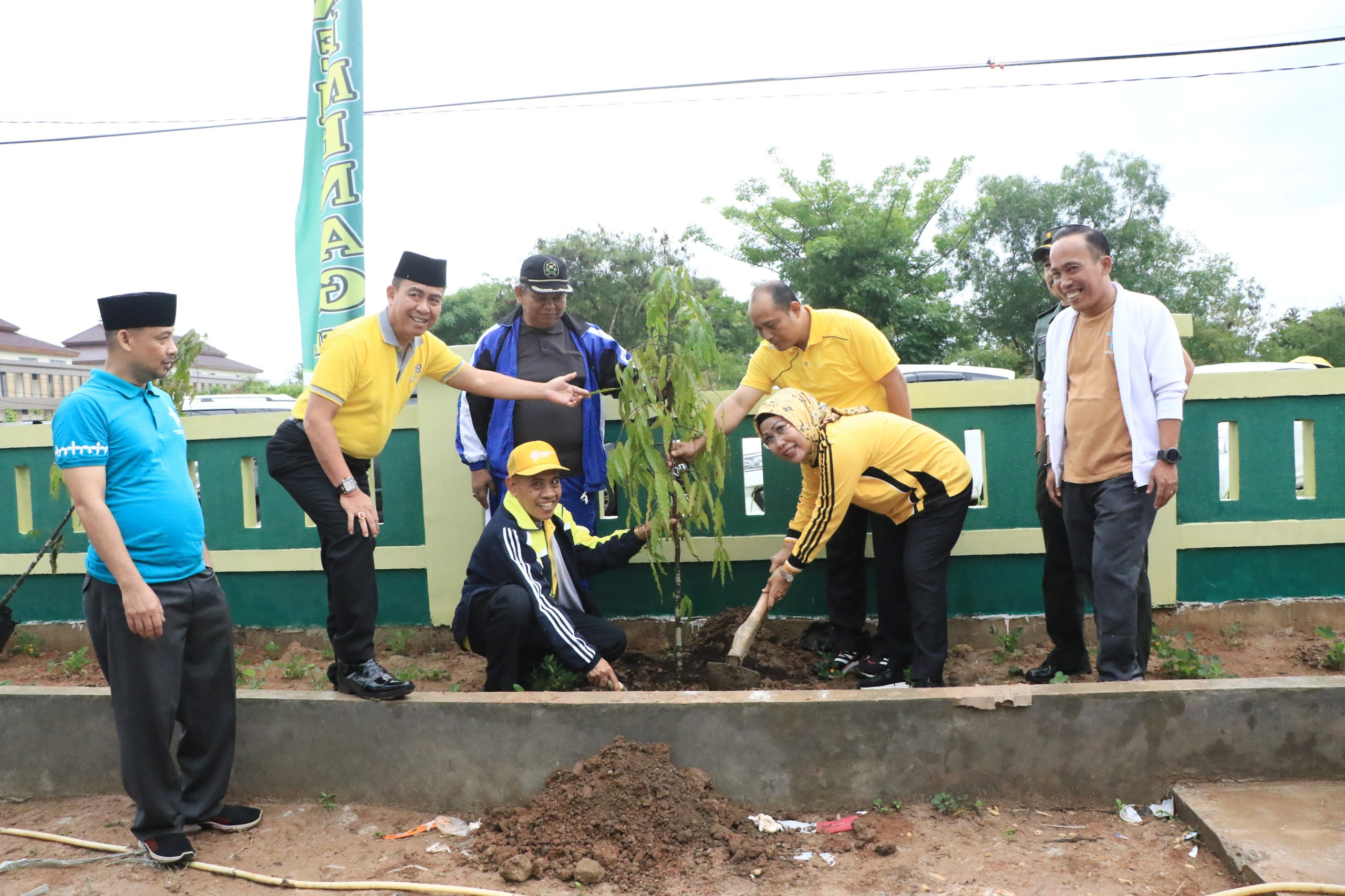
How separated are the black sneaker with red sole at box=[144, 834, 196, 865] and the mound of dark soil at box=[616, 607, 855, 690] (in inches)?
74.3

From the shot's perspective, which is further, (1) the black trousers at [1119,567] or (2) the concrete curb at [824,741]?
(1) the black trousers at [1119,567]

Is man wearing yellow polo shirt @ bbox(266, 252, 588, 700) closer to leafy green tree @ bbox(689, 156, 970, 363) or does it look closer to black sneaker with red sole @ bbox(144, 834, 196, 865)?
black sneaker with red sole @ bbox(144, 834, 196, 865)

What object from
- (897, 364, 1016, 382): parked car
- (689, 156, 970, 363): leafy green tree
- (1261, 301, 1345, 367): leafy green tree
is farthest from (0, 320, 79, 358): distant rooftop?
(1261, 301, 1345, 367): leafy green tree

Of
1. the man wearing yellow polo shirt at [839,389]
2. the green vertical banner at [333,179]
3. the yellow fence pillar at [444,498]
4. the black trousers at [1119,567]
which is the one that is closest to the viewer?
the black trousers at [1119,567]

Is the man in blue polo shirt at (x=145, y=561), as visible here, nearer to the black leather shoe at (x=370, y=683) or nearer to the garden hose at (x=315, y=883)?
the garden hose at (x=315, y=883)

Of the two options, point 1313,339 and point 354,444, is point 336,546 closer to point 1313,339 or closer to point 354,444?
point 354,444

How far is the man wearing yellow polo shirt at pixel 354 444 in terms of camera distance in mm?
3645

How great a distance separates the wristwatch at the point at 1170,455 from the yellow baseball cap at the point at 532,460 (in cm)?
233

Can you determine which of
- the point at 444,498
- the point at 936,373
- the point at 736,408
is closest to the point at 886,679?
the point at 736,408

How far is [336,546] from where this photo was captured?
3.73m

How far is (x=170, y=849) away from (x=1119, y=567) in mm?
3461

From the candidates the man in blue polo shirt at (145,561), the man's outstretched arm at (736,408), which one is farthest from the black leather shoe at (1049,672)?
the man in blue polo shirt at (145,561)

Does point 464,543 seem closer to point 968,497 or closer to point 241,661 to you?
point 241,661

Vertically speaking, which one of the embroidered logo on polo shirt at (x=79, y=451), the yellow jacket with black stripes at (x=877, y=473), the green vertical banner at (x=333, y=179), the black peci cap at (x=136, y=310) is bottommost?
the yellow jacket with black stripes at (x=877, y=473)
